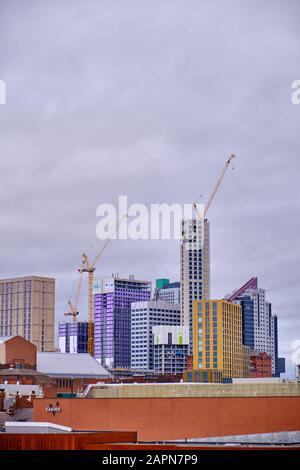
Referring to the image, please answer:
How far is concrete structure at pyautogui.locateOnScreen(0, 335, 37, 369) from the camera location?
19180 cm

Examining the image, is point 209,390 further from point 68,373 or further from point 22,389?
point 68,373

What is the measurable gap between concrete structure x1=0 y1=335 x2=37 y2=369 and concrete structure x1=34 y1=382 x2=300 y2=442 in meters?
101

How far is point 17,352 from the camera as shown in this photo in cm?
19488

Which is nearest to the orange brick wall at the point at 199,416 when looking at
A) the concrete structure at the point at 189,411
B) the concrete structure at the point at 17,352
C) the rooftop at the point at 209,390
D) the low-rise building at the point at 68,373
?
the concrete structure at the point at 189,411

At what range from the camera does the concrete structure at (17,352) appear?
629 feet

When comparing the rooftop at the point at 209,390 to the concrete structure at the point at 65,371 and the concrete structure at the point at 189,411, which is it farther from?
the concrete structure at the point at 65,371

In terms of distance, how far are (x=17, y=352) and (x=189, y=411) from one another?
11646 centimetres

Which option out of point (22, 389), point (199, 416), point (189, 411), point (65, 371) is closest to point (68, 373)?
point (65, 371)
